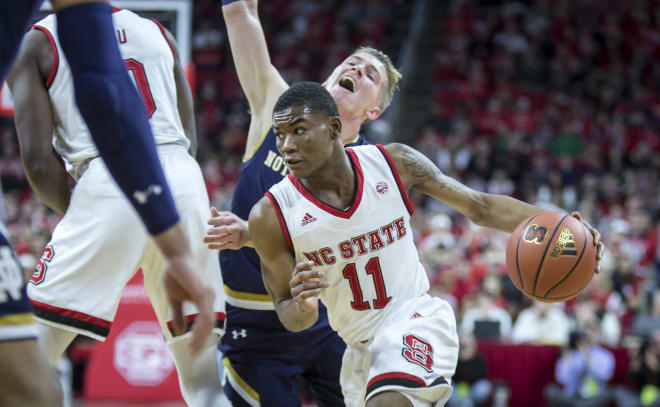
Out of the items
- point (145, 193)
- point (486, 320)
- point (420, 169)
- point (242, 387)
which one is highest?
point (145, 193)

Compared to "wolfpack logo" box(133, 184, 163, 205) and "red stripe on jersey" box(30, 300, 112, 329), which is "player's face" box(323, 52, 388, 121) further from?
"wolfpack logo" box(133, 184, 163, 205)

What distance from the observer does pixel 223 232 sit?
3.25 meters

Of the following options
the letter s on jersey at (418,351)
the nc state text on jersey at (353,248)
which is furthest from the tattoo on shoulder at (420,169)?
the letter s on jersey at (418,351)

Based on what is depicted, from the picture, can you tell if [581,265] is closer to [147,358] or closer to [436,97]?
[147,358]

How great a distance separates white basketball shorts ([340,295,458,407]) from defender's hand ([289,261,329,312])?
46cm

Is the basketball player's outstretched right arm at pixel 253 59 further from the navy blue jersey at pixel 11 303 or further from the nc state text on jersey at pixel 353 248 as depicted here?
the navy blue jersey at pixel 11 303

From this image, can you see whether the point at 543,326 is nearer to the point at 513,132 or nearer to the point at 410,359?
the point at 410,359

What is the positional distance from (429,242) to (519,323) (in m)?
2.47

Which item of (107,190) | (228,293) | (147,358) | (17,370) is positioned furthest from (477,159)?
(17,370)

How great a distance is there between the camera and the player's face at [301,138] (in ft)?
10.9

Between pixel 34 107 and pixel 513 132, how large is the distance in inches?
579

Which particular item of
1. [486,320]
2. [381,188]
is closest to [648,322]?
[486,320]

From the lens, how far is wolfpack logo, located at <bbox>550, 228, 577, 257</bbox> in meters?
3.59

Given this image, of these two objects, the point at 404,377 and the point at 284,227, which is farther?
the point at 284,227
